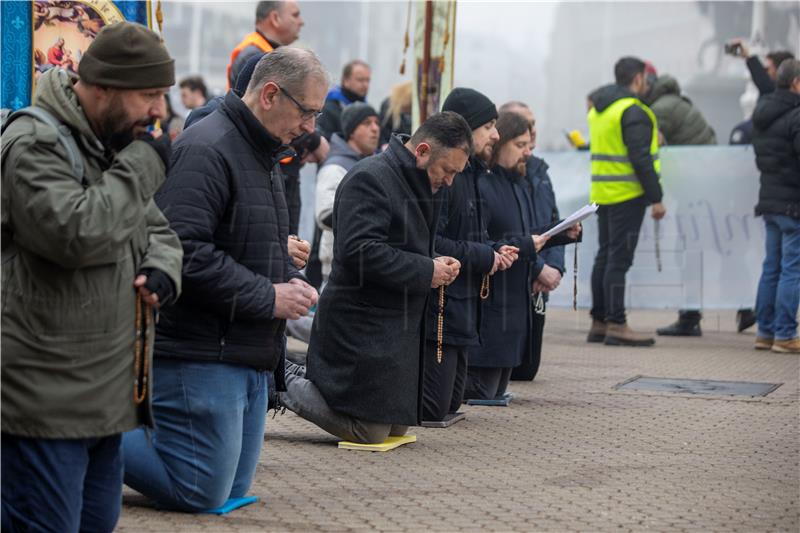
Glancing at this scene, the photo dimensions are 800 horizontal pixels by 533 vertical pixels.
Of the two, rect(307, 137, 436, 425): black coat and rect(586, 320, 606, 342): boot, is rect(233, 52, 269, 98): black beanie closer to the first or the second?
rect(307, 137, 436, 425): black coat

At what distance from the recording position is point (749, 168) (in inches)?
512

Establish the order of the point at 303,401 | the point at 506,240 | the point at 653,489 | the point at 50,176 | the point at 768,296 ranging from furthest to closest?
the point at 768,296
the point at 506,240
the point at 303,401
the point at 653,489
the point at 50,176

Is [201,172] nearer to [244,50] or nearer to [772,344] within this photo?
[244,50]

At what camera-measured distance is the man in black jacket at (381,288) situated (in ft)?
21.3

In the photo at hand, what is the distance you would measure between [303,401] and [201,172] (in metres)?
2.05

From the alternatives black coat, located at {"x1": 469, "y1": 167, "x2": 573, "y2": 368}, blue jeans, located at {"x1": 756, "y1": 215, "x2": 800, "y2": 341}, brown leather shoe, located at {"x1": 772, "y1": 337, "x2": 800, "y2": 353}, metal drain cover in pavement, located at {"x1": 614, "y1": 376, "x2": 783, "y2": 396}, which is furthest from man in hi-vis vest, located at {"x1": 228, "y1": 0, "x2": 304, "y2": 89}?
brown leather shoe, located at {"x1": 772, "y1": 337, "x2": 800, "y2": 353}

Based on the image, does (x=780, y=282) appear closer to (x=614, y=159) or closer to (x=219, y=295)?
(x=614, y=159)

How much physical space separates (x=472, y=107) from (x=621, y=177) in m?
4.41

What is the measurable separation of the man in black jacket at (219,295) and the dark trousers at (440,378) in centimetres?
217

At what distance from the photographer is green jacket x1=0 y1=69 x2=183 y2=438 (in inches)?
148

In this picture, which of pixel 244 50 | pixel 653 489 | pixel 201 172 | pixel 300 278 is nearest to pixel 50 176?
pixel 201 172

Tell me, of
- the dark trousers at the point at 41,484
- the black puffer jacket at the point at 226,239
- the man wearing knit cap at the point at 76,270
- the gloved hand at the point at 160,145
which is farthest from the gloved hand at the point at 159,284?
the black puffer jacket at the point at 226,239

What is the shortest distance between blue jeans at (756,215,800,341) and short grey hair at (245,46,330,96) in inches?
264

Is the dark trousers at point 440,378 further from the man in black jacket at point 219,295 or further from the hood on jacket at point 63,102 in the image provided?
the hood on jacket at point 63,102
